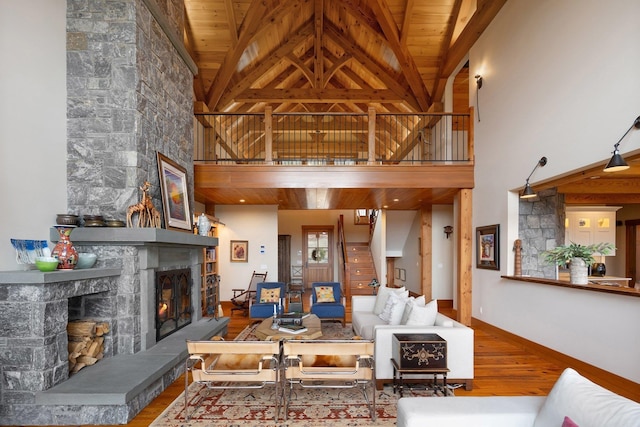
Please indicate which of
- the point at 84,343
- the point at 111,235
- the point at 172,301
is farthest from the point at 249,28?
the point at 84,343

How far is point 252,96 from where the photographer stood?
9016mm

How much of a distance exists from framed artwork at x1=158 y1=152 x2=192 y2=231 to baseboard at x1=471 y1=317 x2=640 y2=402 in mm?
5205

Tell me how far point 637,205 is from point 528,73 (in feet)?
18.6

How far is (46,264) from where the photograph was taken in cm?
322

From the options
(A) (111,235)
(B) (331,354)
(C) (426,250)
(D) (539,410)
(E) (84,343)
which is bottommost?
(E) (84,343)

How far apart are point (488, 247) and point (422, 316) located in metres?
2.75

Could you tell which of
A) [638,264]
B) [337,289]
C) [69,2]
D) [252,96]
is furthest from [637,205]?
[69,2]

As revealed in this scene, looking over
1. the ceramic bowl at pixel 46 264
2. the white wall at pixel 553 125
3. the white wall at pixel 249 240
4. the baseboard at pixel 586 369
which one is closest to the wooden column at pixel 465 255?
the white wall at pixel 553 125

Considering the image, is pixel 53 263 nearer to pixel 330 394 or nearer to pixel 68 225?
pixel 68 225

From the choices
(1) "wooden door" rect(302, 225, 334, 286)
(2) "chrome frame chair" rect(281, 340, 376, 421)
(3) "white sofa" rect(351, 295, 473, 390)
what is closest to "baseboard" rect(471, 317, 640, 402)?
(3) "white sofa" rect(351, 295, 473, 390)

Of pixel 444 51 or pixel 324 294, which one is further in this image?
pixel 444 51

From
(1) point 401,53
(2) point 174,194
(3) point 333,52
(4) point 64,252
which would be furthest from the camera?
(3) point 333,52

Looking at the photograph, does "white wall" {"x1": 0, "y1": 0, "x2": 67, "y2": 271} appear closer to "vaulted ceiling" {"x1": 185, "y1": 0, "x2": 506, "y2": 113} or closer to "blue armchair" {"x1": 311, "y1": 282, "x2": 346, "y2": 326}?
"vaulted ceiling" {"x1": 185, "y1": 0, "x2": 506, "y2": 113}

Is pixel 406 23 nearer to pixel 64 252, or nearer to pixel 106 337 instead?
pixel 64 252
